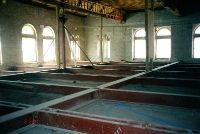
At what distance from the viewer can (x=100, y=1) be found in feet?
36.7

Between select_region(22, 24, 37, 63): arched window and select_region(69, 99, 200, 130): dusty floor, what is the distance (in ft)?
31.6

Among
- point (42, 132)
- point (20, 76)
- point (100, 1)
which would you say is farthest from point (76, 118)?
point (100, 1)

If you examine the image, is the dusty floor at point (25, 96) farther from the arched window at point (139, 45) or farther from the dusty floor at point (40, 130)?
the arched window at point (139, 45)

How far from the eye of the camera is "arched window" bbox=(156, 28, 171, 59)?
13.9m

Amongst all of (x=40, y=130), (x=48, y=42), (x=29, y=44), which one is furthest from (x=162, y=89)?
(x=48, y=42)

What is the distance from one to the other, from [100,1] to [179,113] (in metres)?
9.24

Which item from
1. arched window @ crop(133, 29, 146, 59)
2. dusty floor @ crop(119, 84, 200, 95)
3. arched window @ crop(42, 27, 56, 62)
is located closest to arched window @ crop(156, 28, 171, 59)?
arched window @ crop(133, 29, 146, 59)

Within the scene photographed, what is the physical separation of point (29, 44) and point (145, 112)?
1051 centimetres

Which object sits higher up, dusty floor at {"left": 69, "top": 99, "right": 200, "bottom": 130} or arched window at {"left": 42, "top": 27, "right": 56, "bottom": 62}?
arched window at {"left": 42, "top": 27, "right": 56, "bottom": 62}

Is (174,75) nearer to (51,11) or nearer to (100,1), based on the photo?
(100,1)

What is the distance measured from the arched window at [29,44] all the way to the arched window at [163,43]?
7.45 m

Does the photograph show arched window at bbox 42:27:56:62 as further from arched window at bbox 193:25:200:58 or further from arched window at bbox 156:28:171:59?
arched window at bbox 193:25:200:58

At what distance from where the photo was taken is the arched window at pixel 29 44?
12002 millimetres

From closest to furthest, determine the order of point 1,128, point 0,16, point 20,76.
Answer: point 1,128 → point 20,76 → point 0,16
